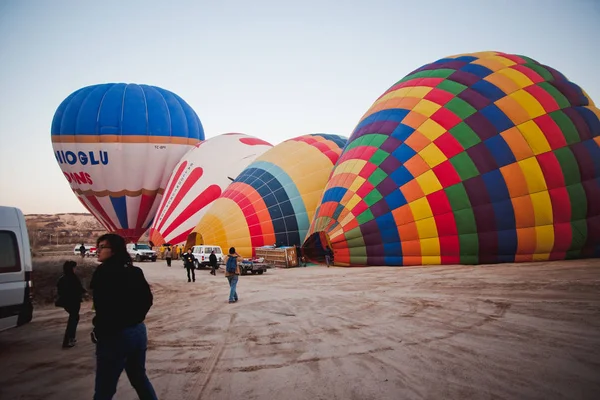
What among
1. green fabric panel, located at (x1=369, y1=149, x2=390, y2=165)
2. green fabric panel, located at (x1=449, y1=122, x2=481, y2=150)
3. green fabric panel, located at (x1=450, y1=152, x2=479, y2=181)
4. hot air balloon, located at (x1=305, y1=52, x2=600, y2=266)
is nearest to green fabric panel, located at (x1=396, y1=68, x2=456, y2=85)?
hot air balloon, located at (x1=305, y1=52, x2=600, y2=266)

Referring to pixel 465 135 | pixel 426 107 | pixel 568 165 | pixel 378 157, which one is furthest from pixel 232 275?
pixel 568 165

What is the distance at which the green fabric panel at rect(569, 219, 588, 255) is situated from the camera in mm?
9945

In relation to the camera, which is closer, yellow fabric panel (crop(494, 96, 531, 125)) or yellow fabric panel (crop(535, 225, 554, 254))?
yellow fabric panel (crop(535, 225, 554, 254))

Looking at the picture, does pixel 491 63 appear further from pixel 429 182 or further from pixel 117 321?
pixel 117 321

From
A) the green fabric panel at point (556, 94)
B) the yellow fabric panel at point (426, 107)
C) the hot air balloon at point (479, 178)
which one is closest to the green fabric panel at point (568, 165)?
the hot air balloon at point (479, 178)

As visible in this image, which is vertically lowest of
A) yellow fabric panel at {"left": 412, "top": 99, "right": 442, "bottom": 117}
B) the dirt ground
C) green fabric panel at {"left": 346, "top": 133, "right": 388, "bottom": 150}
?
the dirt ground

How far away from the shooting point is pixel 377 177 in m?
11.0

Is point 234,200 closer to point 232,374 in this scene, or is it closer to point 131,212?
point 131,212

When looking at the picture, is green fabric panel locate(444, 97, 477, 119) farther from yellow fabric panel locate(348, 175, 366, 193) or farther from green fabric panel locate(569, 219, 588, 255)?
green fabric panel locate(569, 219, 588, 255)

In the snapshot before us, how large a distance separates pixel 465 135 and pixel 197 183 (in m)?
13.1

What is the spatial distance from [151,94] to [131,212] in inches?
306

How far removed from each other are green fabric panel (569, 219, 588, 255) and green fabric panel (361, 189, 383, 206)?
4986mm

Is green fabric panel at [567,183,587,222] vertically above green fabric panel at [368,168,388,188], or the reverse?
green fabric panel at [368,168,388,188]

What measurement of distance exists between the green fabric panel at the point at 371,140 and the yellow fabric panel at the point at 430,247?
10.4 feet
